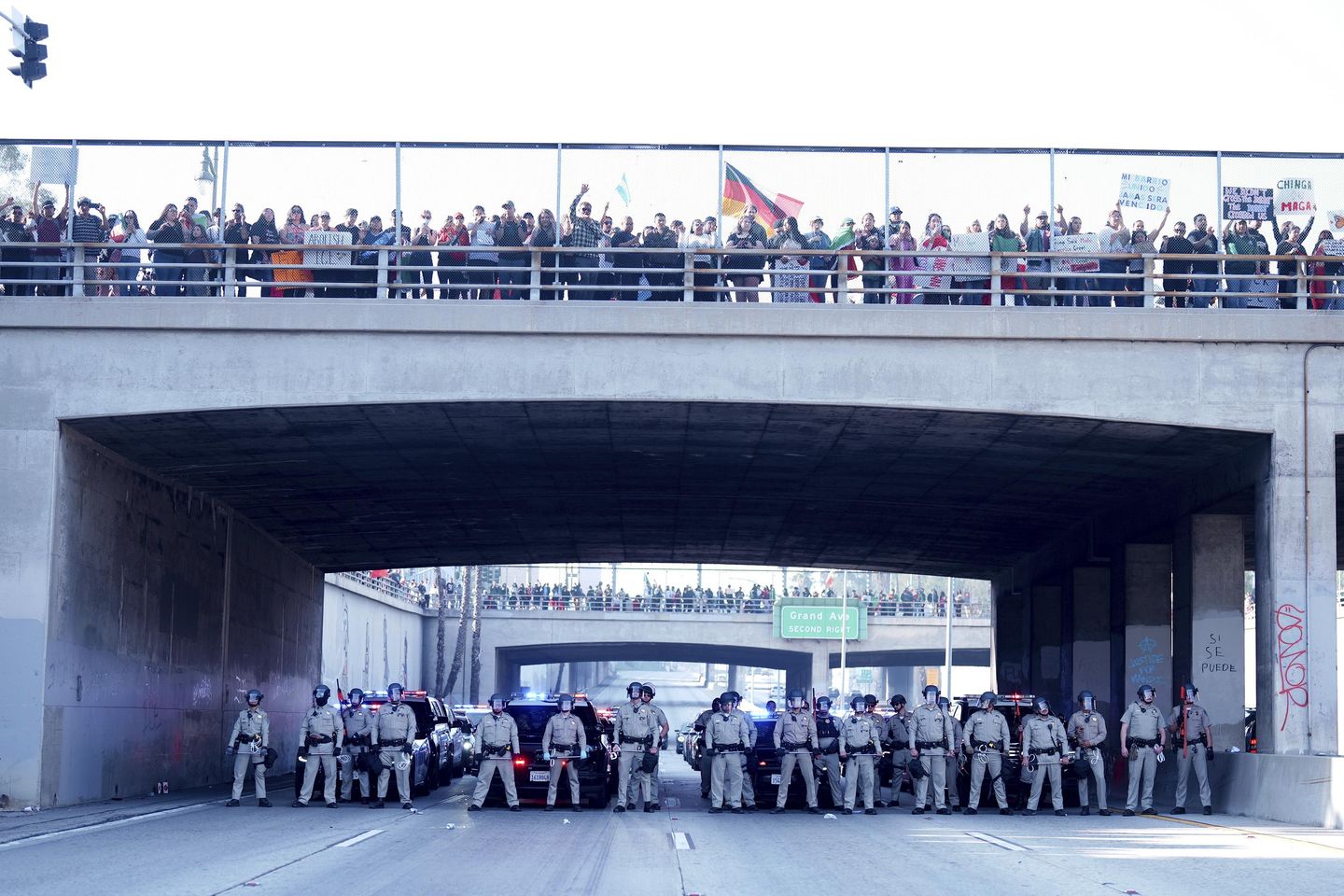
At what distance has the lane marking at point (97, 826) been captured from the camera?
16.0 metres

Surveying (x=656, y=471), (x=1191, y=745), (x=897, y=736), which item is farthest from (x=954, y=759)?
(x=656, y=471)

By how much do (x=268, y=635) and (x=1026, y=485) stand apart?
16.1 meters

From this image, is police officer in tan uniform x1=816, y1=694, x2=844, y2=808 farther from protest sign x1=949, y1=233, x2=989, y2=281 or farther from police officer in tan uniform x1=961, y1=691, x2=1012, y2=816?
protest sign x1=949, y1=233, x2=989, y2=281

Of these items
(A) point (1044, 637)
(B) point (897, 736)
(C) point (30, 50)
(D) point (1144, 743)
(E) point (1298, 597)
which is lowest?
(B) point (897, 736)

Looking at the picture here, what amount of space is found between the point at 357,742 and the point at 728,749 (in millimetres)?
5440

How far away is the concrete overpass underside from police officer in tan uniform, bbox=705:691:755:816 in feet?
13.8

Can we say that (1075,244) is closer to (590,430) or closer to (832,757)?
(590,430)

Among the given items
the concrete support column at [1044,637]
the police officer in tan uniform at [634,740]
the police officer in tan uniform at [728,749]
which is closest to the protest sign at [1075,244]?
the police officer in tan uniform at [728,749]

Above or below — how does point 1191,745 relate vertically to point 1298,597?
below

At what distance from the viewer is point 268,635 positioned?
33656 millimetres

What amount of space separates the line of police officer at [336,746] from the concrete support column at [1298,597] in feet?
39.4

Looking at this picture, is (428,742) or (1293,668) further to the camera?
(428,742)

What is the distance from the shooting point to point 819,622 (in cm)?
6981

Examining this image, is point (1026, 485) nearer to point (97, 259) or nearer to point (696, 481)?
point (696, 481)
